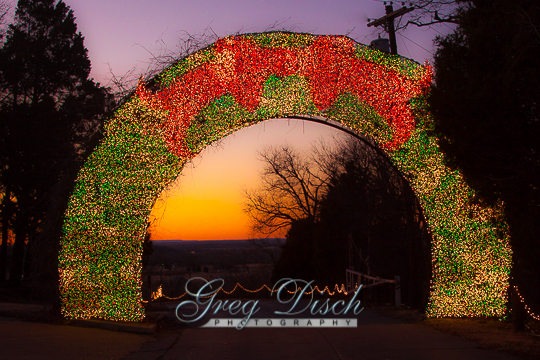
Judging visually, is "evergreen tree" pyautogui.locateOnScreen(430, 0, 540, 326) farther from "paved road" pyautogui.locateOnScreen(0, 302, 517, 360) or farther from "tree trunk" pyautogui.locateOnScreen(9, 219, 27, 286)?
"tree trunk" pyautogui.locateOnScreen(9, 219, 27, 286)

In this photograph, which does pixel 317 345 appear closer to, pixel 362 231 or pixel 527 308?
pixel 527 308

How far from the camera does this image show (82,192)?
877 cm

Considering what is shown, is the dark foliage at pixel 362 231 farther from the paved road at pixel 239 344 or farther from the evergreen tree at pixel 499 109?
the paved road at pixel 239 344

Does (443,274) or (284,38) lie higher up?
(284,38)

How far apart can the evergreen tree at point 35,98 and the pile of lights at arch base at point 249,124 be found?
12563mm

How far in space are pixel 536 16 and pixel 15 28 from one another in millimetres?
23057

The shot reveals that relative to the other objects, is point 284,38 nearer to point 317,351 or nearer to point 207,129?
point 207,129

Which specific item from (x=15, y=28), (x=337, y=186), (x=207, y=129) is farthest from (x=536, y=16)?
(x=15, y=28)

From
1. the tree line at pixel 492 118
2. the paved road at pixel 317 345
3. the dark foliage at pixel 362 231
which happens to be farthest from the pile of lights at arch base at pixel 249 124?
the dark foliage at pixel 362 231

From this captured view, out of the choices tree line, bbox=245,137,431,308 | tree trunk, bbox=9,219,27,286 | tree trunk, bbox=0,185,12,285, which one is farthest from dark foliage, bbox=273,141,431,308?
tree trunk, bbox=0,185,12,285

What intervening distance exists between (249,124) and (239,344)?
13.7 feet

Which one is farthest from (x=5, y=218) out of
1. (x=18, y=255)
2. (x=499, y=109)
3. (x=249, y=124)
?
(x=499, y=109)

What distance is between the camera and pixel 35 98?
22.4 metres

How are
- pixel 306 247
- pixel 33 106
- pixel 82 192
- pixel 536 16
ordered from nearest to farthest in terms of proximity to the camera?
1. pixel 536 16
2. pixel 82 192
3. pixel 33 106
4. pixel 306 247
